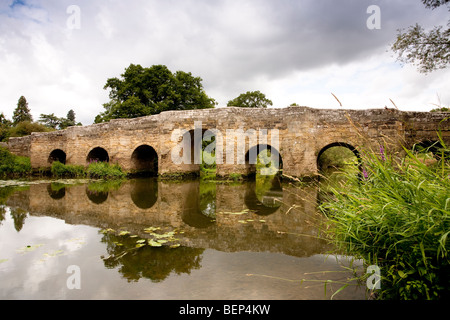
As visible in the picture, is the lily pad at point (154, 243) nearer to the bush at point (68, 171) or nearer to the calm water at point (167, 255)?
the calm water at point (167, 255)

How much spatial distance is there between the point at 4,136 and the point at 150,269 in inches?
1229

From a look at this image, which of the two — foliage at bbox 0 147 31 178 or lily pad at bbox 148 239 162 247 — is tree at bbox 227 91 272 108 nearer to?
foliage at bbox 0 147 31 178

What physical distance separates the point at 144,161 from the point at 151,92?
30.7ft

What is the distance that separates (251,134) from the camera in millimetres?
10711

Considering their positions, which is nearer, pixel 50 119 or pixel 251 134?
pixel 251 134

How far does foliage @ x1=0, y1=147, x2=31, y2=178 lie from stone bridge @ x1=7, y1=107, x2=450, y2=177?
4582 millimetres

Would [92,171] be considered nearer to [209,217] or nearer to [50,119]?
[209,217]

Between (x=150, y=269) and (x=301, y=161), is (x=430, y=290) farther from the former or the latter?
(x=301, y=161)

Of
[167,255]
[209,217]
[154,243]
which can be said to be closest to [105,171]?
[209,217]

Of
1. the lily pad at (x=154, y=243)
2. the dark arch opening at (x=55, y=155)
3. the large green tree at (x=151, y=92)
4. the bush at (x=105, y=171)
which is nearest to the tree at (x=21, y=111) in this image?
the large green tree at (x=151, y=92)

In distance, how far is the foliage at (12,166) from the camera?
14336 mm

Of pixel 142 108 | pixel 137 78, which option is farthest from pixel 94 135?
pixel 137 78

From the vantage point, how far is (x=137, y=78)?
837 inches
